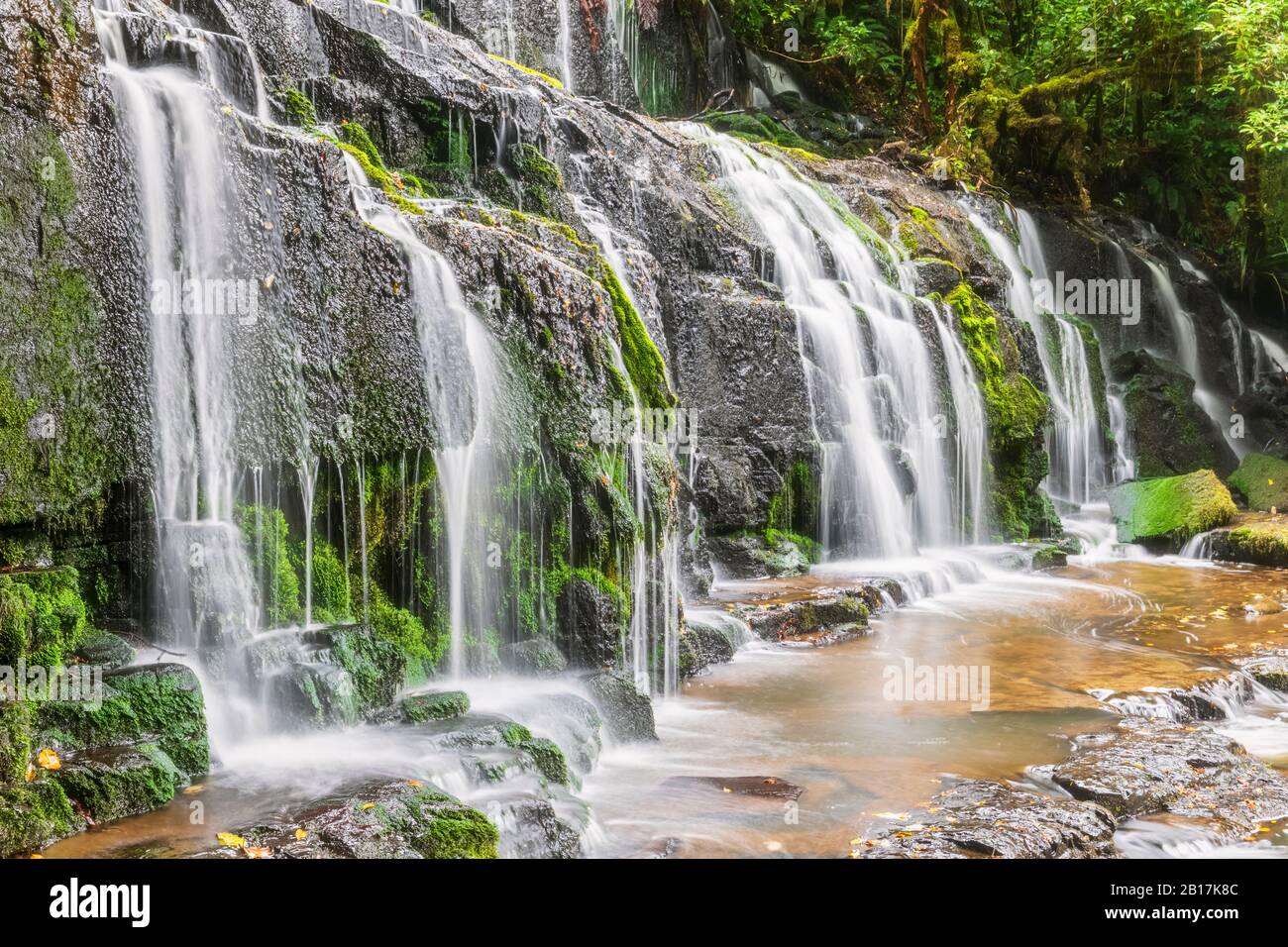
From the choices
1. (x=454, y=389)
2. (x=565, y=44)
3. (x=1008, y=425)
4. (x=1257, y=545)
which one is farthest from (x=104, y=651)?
(x=565, y=44)

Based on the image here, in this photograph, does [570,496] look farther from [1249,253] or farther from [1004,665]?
[1249,253]

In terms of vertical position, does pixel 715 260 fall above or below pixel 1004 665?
above

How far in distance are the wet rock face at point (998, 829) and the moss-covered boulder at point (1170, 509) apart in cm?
1146

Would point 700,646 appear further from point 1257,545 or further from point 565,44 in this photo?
point 565,44

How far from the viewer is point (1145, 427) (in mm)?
18859

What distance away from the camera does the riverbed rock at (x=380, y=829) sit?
4.20 m

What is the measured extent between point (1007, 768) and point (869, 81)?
21.0 metres

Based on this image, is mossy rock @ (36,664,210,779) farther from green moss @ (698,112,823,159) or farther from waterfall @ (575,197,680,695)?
green moss @ (698,112,823,159)

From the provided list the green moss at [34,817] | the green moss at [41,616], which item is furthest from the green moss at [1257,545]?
the green moss at [34,817]

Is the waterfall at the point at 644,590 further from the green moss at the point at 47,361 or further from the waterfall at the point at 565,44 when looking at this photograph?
the waterfall at the point at 565,44

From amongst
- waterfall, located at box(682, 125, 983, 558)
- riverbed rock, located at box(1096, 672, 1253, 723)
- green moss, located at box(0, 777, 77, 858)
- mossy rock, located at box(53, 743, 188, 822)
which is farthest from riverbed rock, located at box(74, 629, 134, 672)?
waterfall, located at box(682, 125, 983, 558)

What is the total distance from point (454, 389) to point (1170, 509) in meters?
12.5

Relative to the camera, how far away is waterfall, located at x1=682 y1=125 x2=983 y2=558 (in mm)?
12586

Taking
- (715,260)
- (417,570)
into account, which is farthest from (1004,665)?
(715,260)
